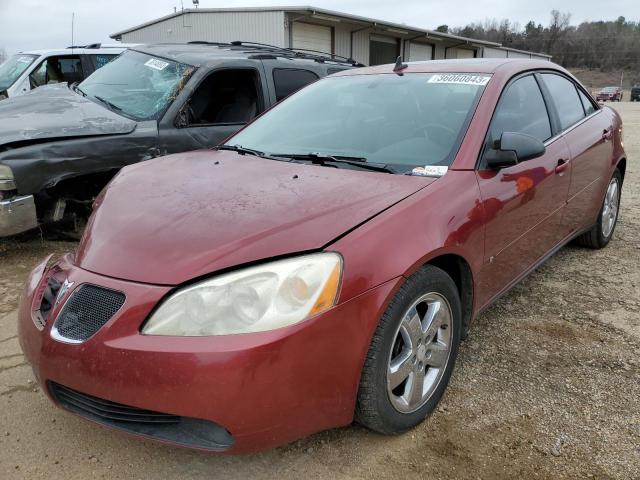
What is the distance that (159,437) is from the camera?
6.04 ft

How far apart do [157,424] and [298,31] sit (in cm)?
2160

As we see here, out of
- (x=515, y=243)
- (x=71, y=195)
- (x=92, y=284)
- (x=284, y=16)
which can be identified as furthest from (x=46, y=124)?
(x=284, y=16)

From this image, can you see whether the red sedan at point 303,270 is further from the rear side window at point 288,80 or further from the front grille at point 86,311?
the rear side window at point 288,80

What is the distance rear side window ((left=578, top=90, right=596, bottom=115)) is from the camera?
13.6 ft

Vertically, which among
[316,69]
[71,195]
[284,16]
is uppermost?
[284,16]

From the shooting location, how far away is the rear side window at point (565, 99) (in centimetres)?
365

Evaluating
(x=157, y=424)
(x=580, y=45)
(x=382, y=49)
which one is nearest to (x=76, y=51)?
→ (x=157, y=424)

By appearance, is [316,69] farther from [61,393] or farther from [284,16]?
[284,16]

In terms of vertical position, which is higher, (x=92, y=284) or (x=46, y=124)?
(x=46, y=124)

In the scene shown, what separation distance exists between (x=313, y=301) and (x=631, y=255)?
12.3ft

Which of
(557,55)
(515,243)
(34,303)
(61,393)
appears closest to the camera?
(61,393)

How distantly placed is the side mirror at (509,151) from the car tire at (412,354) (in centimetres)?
68

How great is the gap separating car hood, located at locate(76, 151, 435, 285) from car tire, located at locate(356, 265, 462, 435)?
0.37 m

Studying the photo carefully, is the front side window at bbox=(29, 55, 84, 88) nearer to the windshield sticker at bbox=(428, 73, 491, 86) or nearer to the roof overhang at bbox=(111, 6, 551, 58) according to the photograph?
the windshield sticker at bbox=(428, 73, 491, 86)
